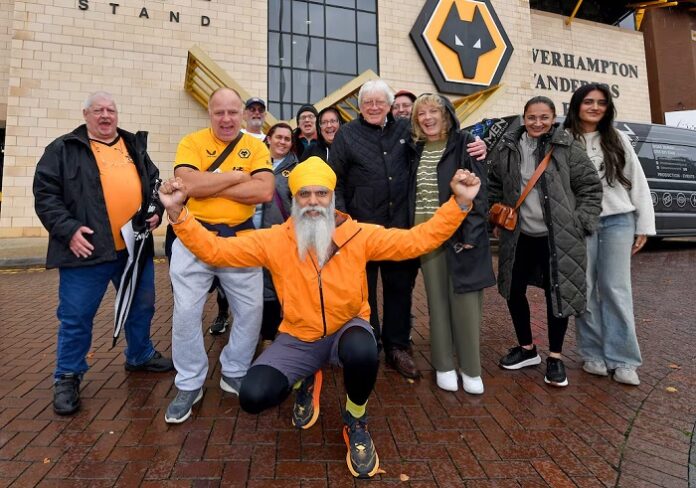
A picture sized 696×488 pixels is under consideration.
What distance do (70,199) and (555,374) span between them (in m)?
3.63

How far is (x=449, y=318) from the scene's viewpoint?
301 cm

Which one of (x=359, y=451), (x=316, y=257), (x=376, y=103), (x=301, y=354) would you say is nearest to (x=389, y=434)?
(x=359, y=451)

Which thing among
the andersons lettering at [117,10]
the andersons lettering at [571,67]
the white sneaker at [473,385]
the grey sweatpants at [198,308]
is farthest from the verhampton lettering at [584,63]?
the grey sweatpants at [198,308]

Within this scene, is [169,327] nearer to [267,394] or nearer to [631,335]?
[267,394]

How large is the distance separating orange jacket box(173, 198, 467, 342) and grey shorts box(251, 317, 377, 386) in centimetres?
4

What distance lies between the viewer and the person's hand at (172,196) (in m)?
2.10

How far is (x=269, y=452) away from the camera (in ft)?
7.13

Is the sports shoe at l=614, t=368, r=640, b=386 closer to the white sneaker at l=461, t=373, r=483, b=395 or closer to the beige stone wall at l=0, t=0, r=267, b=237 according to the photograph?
the white sneaker at l=461, t=373, r=483, b=395

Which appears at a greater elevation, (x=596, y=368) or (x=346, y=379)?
(x=346, y=379)

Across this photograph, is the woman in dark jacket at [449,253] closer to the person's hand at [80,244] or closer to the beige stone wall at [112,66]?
the person's hand at [80,244]

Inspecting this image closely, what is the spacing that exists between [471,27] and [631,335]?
14.8 m

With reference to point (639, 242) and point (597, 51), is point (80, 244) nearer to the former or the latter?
point (639, 242)

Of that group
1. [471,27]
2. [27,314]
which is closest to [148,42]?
[27,314]

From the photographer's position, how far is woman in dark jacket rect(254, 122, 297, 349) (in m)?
3.51
